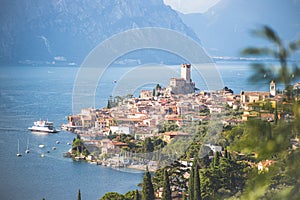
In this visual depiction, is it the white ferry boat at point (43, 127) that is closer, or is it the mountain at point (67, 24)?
the white ferry boat at point (43, 127)

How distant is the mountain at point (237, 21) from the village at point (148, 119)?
7.87 metres

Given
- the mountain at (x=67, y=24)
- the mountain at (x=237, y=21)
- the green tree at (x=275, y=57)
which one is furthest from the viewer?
the mountain at (x=67, y=24)

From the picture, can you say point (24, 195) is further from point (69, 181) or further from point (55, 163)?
point (55, 163)

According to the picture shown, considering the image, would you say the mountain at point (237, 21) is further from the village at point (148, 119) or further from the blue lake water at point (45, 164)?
the village at point (148, 119)

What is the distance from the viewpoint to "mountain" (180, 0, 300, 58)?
1784 centimetres

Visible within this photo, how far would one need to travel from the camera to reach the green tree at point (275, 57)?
0.65 metres

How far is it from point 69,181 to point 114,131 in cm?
204

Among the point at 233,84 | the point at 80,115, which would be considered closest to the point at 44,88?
the point at 233,84

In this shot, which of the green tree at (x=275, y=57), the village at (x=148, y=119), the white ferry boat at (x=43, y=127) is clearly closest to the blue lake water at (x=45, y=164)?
the white ferry boat at (x=43, y=127)

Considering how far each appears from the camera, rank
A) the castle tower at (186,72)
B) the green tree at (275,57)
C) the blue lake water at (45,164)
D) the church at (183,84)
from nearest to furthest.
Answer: the green tree at (275,57) < the blue lake water at (45,164) < the church at (183,84) < the castle tower at (186,72)

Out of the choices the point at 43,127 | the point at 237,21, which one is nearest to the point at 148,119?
the point at 43,127

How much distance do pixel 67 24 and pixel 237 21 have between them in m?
11.1

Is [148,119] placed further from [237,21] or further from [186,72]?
[237,21]

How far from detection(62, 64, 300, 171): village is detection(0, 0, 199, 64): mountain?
17570 mm
